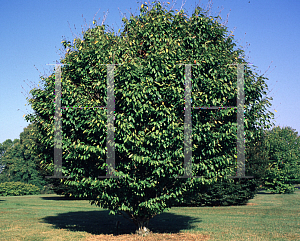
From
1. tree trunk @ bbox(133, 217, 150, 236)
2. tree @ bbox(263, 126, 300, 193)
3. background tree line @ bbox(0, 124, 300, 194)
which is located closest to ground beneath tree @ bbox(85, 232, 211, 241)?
tree trunk @ bbox(133, 217, 150, 236)

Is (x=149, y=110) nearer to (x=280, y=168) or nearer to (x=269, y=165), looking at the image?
(x=269, y=165)

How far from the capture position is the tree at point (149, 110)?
11492 millimetres

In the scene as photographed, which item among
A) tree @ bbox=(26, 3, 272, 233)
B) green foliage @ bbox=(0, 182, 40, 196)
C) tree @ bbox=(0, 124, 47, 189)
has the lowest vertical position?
green foliage @ bbox=(0, 182, 40, 196)

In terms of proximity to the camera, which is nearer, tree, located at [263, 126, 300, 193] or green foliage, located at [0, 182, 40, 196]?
tree, located at [263, 126, 300, 193]

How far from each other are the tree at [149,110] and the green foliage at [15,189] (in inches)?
2078

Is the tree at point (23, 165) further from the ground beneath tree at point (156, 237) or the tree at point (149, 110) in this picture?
the tree at point (149, 110)

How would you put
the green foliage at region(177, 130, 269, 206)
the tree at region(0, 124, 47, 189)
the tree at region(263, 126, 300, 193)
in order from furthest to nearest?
the tree at region(0, 124, 47, 189) → the tree at region(263, 126, 300, 193) → the green foliage at region(177, 130, 269, 206)

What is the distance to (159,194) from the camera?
42.4ft

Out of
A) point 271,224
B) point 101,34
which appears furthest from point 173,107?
point 271,224

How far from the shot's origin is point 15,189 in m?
59.7

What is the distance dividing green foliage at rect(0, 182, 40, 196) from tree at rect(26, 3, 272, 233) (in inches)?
2078

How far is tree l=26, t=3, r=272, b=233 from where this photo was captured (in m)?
11.5

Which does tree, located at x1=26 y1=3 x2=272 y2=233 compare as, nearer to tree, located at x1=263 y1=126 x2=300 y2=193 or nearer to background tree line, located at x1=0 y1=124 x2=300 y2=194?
background tree line, located at x1=0 y1=124 x2=300 y2=194

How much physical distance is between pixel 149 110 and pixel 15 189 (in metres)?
57.4
